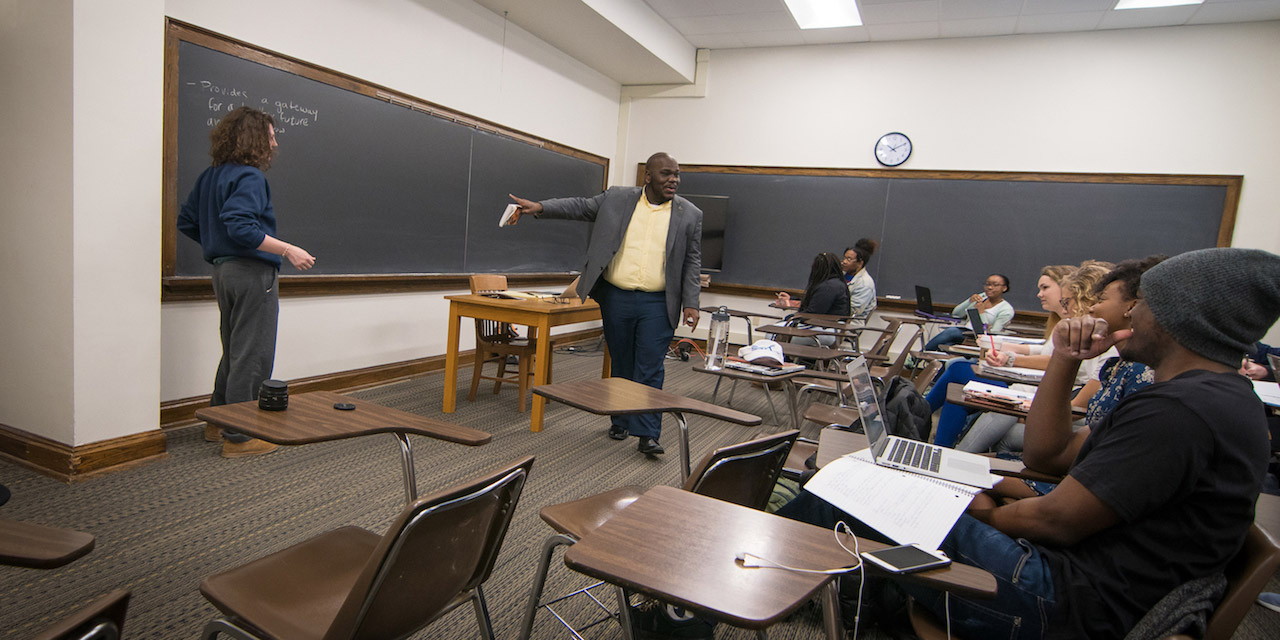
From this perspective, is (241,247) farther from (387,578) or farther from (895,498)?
(895,498)

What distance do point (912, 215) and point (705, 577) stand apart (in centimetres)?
626

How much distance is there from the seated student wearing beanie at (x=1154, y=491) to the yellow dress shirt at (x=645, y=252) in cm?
226

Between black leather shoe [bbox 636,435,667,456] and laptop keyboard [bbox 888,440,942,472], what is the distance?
1.84 meters

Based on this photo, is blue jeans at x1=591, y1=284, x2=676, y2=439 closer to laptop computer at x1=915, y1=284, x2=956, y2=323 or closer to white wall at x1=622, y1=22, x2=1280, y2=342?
laptop computer at x1=915, y1=284, x2=956, y2=323

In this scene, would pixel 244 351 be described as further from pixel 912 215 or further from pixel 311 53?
pixel 912 215

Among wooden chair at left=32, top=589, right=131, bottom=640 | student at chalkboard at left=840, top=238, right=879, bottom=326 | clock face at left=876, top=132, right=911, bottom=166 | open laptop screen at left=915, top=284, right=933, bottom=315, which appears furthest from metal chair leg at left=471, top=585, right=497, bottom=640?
clock face at left=876, top=132, right=911, bottom=166

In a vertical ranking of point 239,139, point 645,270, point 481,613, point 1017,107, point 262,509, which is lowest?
point 262,509

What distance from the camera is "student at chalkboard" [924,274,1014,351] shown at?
4.83 metres

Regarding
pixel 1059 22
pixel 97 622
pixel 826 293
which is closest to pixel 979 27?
pixel 1059 22

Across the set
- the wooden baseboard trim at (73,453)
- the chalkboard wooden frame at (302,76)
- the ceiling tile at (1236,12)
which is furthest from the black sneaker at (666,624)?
the ceiling tile at (1236,12)

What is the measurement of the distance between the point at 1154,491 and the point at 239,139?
3279 mm

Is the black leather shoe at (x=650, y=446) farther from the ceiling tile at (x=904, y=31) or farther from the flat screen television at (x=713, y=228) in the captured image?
the ceiling tile at (x=904, y=31)

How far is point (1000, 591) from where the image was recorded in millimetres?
1232

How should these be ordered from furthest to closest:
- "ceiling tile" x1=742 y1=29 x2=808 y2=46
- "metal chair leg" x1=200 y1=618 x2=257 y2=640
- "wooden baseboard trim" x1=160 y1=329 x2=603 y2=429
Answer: "ceiling tile" x1=742 y1=29 x2=808 y2=46, "wooden baseboard trim" x1=160 y1=329 x2=603 y2=429, "metal chair leg" x1=200 y1=618 x2=257 y2=640
